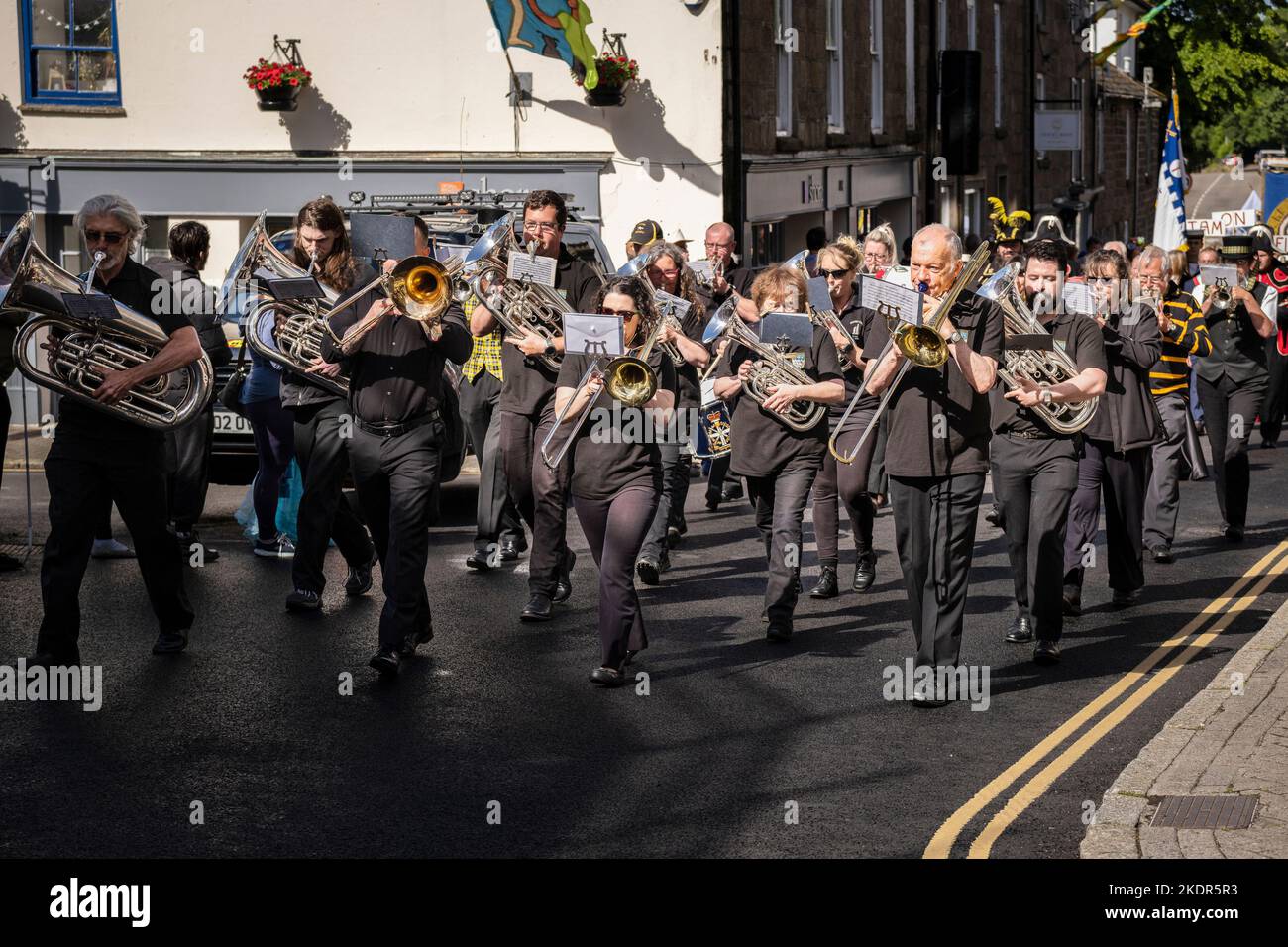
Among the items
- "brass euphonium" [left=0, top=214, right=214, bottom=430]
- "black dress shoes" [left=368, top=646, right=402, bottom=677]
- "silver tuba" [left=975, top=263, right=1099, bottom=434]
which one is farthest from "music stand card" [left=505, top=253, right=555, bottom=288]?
"silver tuba" [left=975, top=263, right=1099, bottom=434]

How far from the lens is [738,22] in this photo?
20.0 metres

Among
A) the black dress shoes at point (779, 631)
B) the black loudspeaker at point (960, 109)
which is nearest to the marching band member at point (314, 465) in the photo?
the black dress shoes at point (779, 631)

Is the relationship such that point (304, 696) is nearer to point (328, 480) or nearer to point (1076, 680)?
point (328, 480)

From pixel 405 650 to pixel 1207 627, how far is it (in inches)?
161

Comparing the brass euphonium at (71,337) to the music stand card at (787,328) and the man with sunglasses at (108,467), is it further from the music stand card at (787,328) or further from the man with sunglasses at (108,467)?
the music stand card at (787,328)

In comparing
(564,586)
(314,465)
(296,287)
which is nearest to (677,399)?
(564,586)

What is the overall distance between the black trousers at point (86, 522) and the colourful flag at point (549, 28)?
36.1ft

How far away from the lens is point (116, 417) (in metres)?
8.12

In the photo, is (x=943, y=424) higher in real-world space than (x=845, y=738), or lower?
higher

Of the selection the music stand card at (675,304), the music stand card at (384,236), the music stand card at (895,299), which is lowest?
the music stand card at (675,304)

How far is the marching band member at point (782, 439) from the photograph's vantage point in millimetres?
9078

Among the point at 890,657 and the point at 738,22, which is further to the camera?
the point at 738,22

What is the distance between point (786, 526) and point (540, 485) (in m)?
1.26

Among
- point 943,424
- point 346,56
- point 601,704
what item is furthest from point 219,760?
point 346,56
